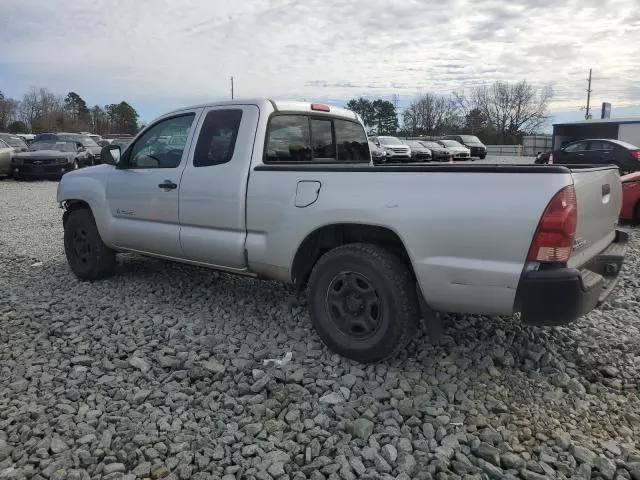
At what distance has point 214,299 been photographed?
5184mm

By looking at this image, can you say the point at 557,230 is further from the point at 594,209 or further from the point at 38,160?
the point at 38,160

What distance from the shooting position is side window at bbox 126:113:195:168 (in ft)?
16.3

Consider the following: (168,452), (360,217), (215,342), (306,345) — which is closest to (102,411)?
(168,452)

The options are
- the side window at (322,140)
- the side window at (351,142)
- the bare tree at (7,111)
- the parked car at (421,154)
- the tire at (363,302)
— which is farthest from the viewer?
the bare tree at (7,111)

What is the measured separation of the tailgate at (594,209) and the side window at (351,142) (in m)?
2.41

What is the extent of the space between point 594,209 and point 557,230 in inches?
24.7

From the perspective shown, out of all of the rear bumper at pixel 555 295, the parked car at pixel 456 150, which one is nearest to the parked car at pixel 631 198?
the rear bumper at pixel 555 295

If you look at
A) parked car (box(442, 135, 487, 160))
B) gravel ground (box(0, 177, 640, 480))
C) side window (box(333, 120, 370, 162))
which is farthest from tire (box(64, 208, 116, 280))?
parked car (box(442, 135, 487, 160))

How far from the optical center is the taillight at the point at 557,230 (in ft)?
9.47

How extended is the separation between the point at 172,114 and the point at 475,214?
3271mm

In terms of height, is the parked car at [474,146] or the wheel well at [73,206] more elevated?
the parked car at [474,146]

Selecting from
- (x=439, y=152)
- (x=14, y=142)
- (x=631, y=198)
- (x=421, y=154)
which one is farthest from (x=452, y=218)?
(x=439, y=152)

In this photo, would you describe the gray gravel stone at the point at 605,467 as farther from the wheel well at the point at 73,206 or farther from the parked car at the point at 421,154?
the parked car at the point at 421,154

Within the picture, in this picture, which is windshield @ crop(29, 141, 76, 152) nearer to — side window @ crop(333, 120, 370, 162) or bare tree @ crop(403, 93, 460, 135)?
side window @ crop(333, 120, 370, 162)
